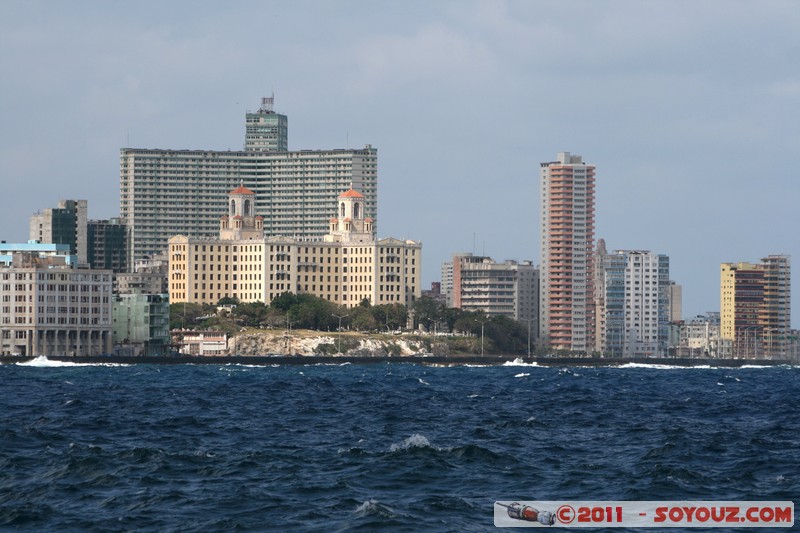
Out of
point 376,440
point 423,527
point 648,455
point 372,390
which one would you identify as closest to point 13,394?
point 372,390

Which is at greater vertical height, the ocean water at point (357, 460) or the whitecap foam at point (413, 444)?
the whitecap foam at point (413, 444)

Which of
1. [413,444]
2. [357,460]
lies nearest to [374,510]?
[357,460]

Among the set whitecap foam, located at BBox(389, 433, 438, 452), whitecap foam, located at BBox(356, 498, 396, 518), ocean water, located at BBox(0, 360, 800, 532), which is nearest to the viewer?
whitecap foam, located at BBox(356, 498, 396, 518)

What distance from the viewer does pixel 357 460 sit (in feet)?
228

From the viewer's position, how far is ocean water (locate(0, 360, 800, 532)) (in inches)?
2135

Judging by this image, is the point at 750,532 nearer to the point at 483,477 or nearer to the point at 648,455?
the point at 483,477

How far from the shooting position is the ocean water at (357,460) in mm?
54219

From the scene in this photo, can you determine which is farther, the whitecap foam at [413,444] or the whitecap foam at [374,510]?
the whitecap foam at [413,444]

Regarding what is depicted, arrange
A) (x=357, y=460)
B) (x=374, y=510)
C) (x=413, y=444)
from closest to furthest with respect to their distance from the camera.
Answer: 1. (x=374, y=510)
2. (x=357, y=460)
3. (x=413, y=444)

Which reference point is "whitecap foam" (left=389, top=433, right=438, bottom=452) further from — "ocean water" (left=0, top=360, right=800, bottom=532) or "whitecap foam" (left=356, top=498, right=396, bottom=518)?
"whitecap foam" (left=356, top=498, right=396, bottom=518)

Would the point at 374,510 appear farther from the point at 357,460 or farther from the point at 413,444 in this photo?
the point at 413,444

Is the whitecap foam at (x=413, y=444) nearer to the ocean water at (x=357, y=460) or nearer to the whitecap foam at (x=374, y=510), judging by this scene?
the ocean water at (x=357, y=460)

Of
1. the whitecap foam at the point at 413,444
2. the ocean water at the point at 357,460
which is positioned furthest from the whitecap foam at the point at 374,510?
the whitecap foam at the point at 413,444

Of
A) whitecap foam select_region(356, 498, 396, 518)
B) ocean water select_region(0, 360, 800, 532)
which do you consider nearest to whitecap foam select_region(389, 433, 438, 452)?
ocean water select_region(0, 360, 800, 532)
